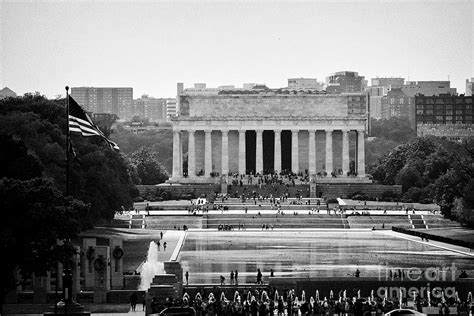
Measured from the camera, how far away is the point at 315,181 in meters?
163

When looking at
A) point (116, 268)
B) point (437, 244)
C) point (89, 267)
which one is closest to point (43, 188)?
point (89, 267)

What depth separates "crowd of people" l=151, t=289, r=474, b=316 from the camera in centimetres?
6744

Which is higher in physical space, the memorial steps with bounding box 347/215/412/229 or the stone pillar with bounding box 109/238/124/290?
the memorial steps with bounding box 347/215/412/229

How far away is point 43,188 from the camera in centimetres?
7438

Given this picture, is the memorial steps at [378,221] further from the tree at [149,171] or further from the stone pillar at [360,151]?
the tree at [149,171]

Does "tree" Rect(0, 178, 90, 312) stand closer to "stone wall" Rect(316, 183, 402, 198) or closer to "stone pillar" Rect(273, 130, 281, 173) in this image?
"stone wall" Rect(316, 183, 402, 198)

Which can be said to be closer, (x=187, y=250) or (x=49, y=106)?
(x=187, y=250)

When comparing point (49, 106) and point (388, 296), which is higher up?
point (49, 106)

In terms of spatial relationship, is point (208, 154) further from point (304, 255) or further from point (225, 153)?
point (304, 255)

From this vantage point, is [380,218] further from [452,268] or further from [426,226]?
[452,268]

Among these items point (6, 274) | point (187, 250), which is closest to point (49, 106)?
point (187, 250)

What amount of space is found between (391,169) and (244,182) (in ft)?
49.5

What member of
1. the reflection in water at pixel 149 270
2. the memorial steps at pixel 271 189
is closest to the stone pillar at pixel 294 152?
the memorial steps at pixel 271 189

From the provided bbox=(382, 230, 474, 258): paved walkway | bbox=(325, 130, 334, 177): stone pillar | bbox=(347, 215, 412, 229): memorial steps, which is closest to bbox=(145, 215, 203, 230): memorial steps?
bbox=(347, 215, 412, 229): memorial steps
